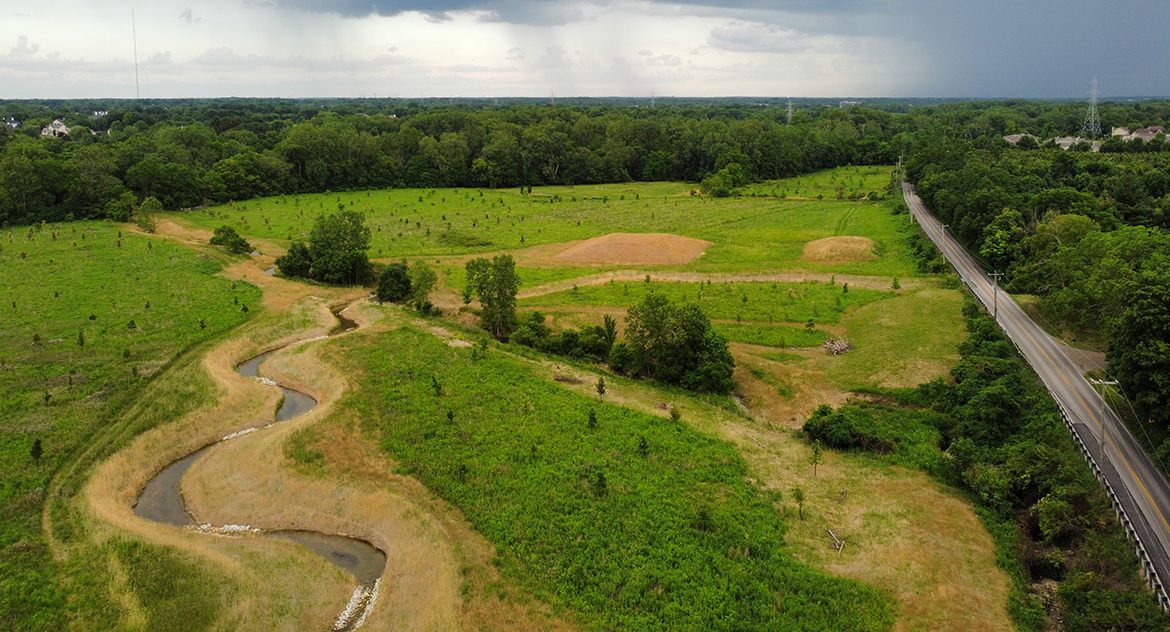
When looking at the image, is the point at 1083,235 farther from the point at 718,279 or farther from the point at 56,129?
the point at 56,129

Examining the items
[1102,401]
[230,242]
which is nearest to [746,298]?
[1102,401]

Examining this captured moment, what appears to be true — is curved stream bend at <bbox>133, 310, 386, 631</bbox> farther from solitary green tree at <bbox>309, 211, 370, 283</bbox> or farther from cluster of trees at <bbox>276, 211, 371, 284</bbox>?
cluster of trees at <bbox>276, 211, 371, 284</bbox>

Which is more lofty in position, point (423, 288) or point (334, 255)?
point (334, 255)

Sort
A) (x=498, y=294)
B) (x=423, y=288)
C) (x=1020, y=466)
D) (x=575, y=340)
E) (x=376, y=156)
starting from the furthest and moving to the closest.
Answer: (x=376, y=156) → (x=423, y=288) → (x=498, y=294) → (x=575, y=340) → (x=1020, y=466)

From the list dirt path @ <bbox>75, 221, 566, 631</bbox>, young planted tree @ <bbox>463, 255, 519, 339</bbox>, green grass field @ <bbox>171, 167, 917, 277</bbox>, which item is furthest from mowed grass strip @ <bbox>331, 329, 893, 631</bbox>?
green grass field @ <bbox>171, 167, 917, 277</bbox>

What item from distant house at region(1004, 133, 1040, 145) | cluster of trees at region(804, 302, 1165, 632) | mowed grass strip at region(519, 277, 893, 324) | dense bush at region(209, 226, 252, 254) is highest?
distant house at region(1004, 133, 1040, 145)

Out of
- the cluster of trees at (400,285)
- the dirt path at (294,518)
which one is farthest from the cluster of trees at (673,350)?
the cluster of trees at (400,285)

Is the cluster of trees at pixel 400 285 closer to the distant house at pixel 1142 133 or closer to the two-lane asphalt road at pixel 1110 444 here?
the two-lane asphalt road at pixel 1110 444
